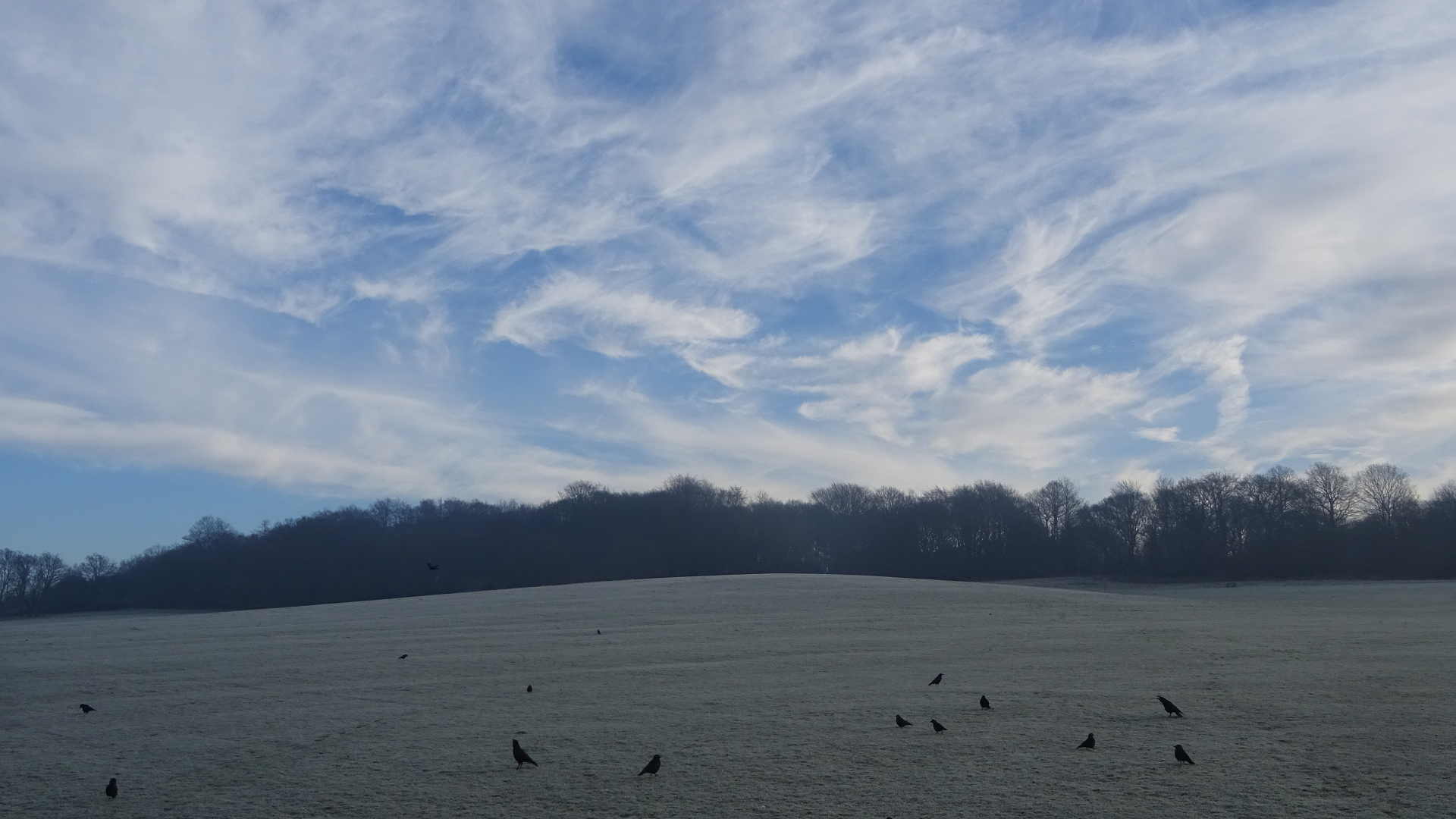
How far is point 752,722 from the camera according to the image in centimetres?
1325

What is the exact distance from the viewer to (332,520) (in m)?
110

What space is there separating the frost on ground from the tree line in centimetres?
6688

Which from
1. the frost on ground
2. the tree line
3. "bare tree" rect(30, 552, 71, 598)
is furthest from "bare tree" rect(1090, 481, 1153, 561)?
"bare tree" rect(30, 552, 71, 598)

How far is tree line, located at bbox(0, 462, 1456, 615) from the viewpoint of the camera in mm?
86500

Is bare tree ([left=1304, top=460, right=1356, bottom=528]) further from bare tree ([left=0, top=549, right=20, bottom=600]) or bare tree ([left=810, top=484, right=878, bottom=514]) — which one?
bare tree ([left=0, top=549, right=20, bottom=600])

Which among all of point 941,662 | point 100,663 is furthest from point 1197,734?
point 100,663

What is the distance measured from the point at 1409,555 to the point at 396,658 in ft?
283

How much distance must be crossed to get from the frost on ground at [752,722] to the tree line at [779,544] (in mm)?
66876

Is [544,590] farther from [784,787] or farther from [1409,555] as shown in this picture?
[1409,555]

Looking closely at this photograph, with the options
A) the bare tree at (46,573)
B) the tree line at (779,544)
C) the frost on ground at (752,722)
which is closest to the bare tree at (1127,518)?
the tree line at (779,544)

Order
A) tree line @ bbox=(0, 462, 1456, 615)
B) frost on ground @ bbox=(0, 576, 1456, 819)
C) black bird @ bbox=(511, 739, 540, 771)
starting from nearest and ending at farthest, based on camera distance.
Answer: frost on ground @ bbox=(0, 576, 1456, 819) → black bird @ bbox=(511, 739, 540, 771) → tree line @ bbox=(0, 462, 1456, 615)

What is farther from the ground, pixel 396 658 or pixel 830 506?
pixel 830 506

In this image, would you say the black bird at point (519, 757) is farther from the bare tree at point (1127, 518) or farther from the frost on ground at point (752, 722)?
the bare tree at point (1127, 518)

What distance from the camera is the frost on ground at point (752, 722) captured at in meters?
9.66
